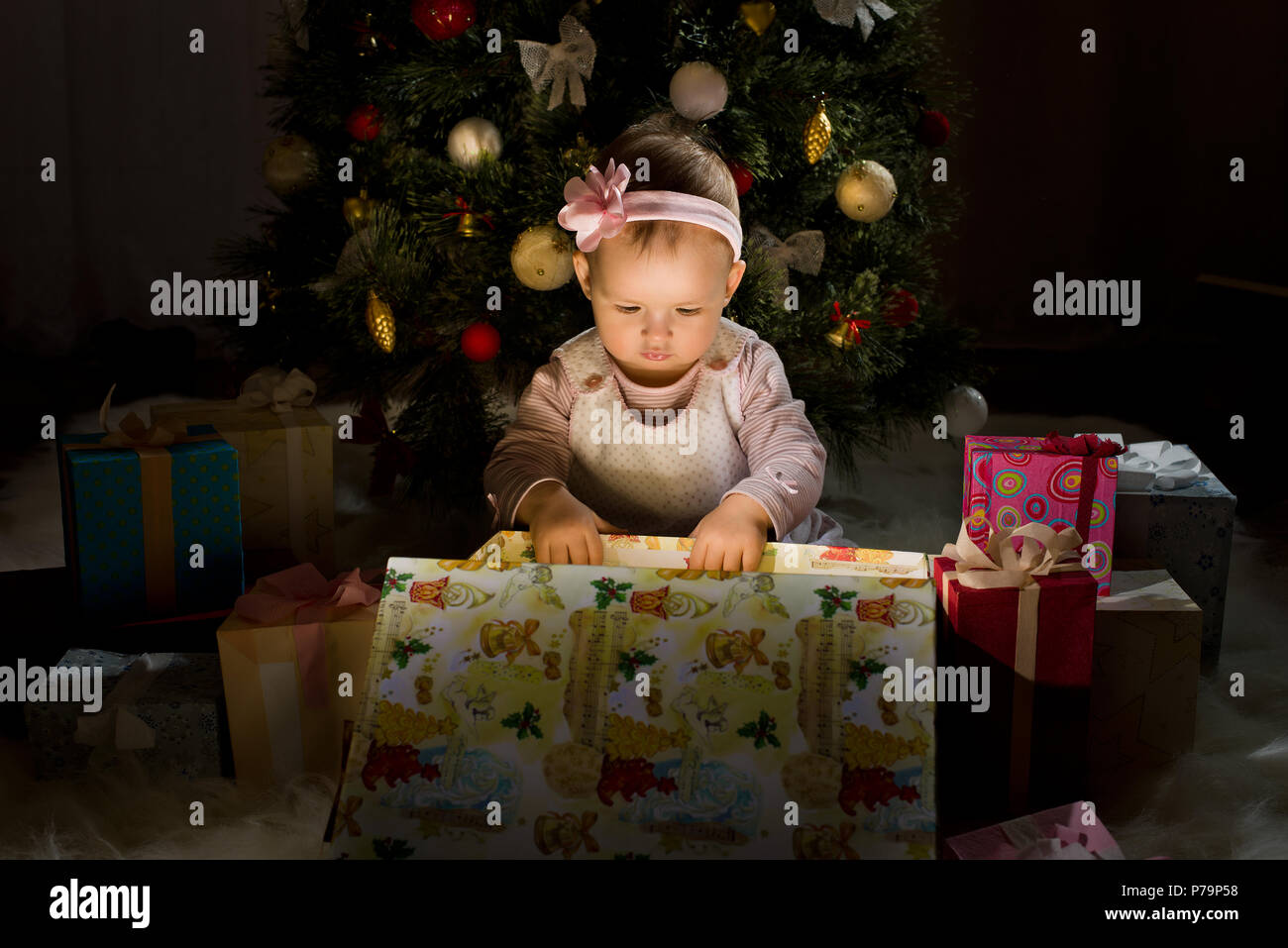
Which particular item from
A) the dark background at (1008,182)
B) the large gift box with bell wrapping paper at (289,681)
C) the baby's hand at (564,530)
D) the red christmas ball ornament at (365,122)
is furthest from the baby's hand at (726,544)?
the dark background at (1008,182)

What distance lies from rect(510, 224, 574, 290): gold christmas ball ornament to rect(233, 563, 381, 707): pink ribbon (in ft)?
1.65

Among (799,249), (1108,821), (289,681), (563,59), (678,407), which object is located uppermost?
(563,59)

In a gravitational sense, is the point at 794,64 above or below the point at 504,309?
above

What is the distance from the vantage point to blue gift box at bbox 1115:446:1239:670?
158 centimetres

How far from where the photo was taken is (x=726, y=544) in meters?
1.31

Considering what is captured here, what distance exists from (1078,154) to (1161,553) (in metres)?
2.02

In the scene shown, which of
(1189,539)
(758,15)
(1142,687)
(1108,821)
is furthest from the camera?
(758,15)

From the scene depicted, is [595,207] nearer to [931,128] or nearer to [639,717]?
[639,717]

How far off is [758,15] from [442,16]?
417mm

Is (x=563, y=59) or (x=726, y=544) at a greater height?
(x=563, y=59)

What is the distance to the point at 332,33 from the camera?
1.88 meters

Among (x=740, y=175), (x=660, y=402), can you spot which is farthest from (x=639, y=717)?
(x=740, y=175)

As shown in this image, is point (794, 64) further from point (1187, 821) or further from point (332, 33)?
point (1187, 821)
